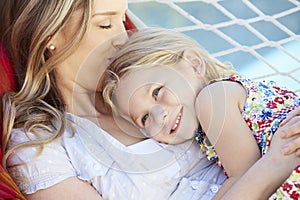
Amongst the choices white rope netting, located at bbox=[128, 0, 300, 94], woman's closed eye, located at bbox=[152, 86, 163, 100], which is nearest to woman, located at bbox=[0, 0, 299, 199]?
woman's closed eye, located at bbox=[152, 86, 163, 100]

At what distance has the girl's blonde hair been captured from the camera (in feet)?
4.88

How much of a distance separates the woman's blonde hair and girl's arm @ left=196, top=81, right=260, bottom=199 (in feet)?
1.03

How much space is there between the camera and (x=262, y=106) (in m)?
1.43

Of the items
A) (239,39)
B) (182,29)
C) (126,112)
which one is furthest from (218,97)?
(239,39)

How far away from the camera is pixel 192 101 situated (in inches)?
56.9

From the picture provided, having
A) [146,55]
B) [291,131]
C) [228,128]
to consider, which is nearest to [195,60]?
[146,55]

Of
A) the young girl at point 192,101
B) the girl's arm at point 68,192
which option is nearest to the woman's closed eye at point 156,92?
the young girl at point 192,101

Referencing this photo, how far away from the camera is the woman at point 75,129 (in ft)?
4.42

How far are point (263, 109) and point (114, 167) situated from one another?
0.35 meters

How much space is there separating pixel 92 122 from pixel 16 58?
0.24 metres

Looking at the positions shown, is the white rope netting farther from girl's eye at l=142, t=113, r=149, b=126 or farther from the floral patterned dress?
girl's eye at l=142, t=113, r=149, b=126

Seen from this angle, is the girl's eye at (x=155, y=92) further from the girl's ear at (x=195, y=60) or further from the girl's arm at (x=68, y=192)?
the girl's arm at (x=68, y=192)

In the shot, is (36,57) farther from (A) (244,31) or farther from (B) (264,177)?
(A) (244,31)

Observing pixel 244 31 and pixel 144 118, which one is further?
pixel 244 31
